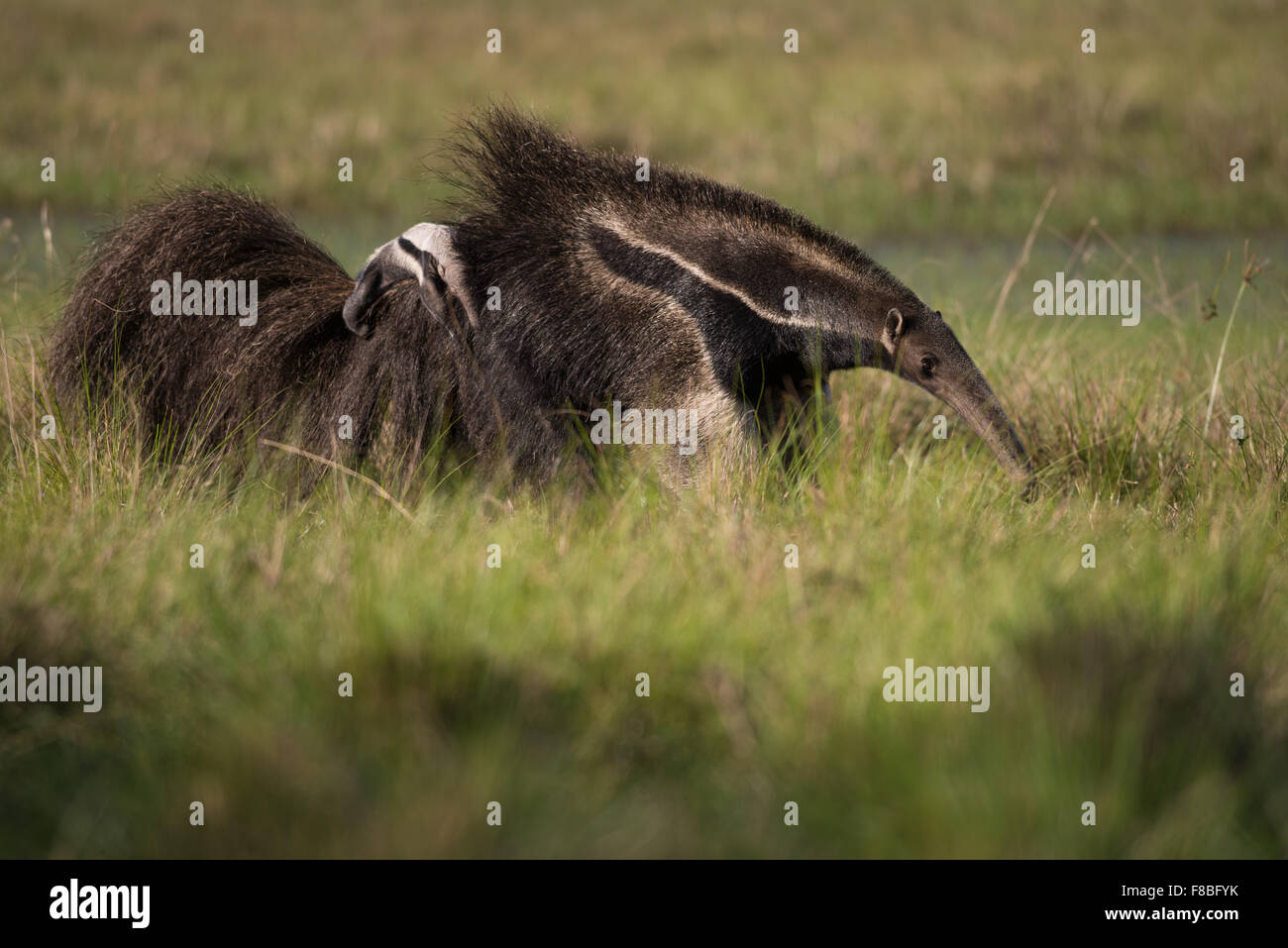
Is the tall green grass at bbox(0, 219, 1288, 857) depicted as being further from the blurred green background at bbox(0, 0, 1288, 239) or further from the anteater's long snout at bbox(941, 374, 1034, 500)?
the blurred green background at bbox(0, 0, 1288, 239)

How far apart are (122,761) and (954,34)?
23.7 m

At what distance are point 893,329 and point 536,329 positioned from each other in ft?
4.94

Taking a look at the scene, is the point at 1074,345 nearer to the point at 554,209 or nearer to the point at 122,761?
the point at 554,209

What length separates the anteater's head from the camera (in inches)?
224

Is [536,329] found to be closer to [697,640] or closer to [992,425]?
[992,425]

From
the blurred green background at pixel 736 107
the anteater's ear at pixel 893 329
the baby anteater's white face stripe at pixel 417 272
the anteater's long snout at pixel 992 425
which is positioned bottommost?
the anteater's long snout at pixel 992 425

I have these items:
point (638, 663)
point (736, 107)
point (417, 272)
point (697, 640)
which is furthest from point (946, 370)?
point (736, 107)

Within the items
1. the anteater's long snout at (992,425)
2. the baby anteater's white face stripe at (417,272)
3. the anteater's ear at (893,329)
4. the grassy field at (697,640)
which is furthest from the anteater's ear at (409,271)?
the anteater's long snout at (992,425)

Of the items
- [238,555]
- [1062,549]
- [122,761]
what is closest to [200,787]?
[122,761]

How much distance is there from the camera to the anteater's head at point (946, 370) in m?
5.69

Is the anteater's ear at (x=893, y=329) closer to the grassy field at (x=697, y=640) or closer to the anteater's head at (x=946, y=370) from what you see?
the anteater's head at (x=946, y=370)

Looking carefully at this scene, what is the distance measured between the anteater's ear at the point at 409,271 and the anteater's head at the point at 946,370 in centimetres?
190
